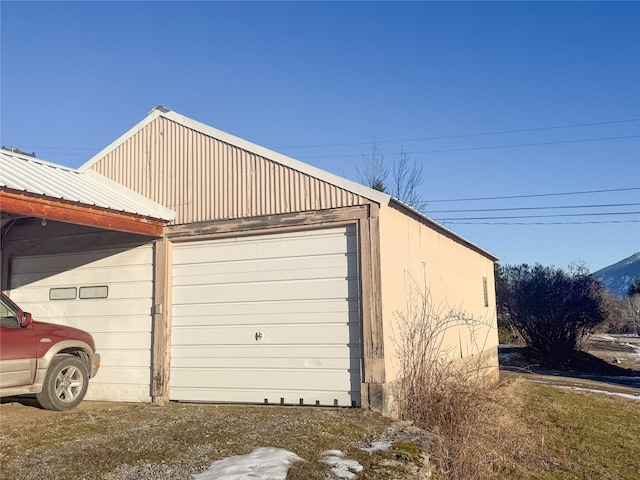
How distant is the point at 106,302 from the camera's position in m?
9.80

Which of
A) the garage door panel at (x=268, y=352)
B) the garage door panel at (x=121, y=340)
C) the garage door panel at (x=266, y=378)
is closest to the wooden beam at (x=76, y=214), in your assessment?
the garage door panel at (x=121, y=340)

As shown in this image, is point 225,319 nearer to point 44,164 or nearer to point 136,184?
point 136,184

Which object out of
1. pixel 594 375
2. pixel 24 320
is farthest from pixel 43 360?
pixel 594 375

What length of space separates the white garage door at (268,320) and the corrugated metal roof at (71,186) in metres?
1.01

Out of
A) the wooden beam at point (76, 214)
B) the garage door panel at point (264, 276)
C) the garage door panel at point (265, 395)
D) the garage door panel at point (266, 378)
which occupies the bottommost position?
the garage door panel at point (265, 395)

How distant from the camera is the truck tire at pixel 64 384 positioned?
7453mm

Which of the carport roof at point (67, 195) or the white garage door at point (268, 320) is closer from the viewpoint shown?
the carport roof at point (67, 195)

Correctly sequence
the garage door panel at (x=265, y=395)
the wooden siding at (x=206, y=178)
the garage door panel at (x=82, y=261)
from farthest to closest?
the garage door panel at (x=82, y=261)
the wooden siding at (x=206, y=178)
the garage door panel at (x=265, y=395)

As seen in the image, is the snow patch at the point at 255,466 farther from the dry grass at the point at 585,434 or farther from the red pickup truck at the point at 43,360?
the red pickup truck at the point at 43,360

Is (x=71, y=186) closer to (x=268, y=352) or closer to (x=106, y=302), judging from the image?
(x=106, y=302)

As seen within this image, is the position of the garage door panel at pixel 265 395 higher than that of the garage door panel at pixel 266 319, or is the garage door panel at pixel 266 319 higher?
the garage door panel at pixel 266 319

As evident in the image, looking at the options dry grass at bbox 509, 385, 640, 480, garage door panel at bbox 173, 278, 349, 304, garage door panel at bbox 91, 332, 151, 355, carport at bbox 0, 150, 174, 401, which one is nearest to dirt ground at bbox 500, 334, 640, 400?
dry grass at bbox 509, 385, 640, 480

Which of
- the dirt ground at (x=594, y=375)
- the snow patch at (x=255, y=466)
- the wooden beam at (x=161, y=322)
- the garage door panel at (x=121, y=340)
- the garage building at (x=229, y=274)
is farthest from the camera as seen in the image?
the dirt ground at (x=594, y=375)

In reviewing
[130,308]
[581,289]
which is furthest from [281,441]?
[581,289]
